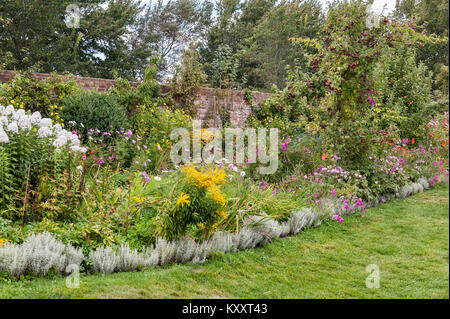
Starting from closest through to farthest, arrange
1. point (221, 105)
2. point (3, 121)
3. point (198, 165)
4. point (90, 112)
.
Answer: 1. point (3, 121)
2. point (198, 165)
3. point (90, 112)
4. point (221, 105)

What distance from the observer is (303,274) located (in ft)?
11.0

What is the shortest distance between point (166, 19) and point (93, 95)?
16.6m

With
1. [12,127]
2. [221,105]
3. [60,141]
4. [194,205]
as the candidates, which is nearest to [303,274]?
[194,205]

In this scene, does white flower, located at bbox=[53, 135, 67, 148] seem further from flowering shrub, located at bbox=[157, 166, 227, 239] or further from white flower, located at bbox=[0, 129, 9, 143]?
flowering shrub, located at bbox=[157, 166, 227, 239]

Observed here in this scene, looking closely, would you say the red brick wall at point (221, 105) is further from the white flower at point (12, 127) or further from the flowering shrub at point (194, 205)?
the flowering shrub at point (194, 205)

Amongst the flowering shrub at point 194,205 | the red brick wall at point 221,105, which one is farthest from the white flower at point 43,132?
the red brick wall at point 221,105

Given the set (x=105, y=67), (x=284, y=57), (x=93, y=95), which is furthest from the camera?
(x=284, y=57)

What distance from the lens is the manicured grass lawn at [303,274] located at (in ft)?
8.54

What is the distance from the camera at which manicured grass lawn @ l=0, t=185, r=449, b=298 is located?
2.60 meters

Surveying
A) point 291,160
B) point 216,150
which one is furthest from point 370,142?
point 216,150

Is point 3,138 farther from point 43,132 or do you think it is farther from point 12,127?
point 43,132

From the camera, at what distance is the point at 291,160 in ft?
21.1
